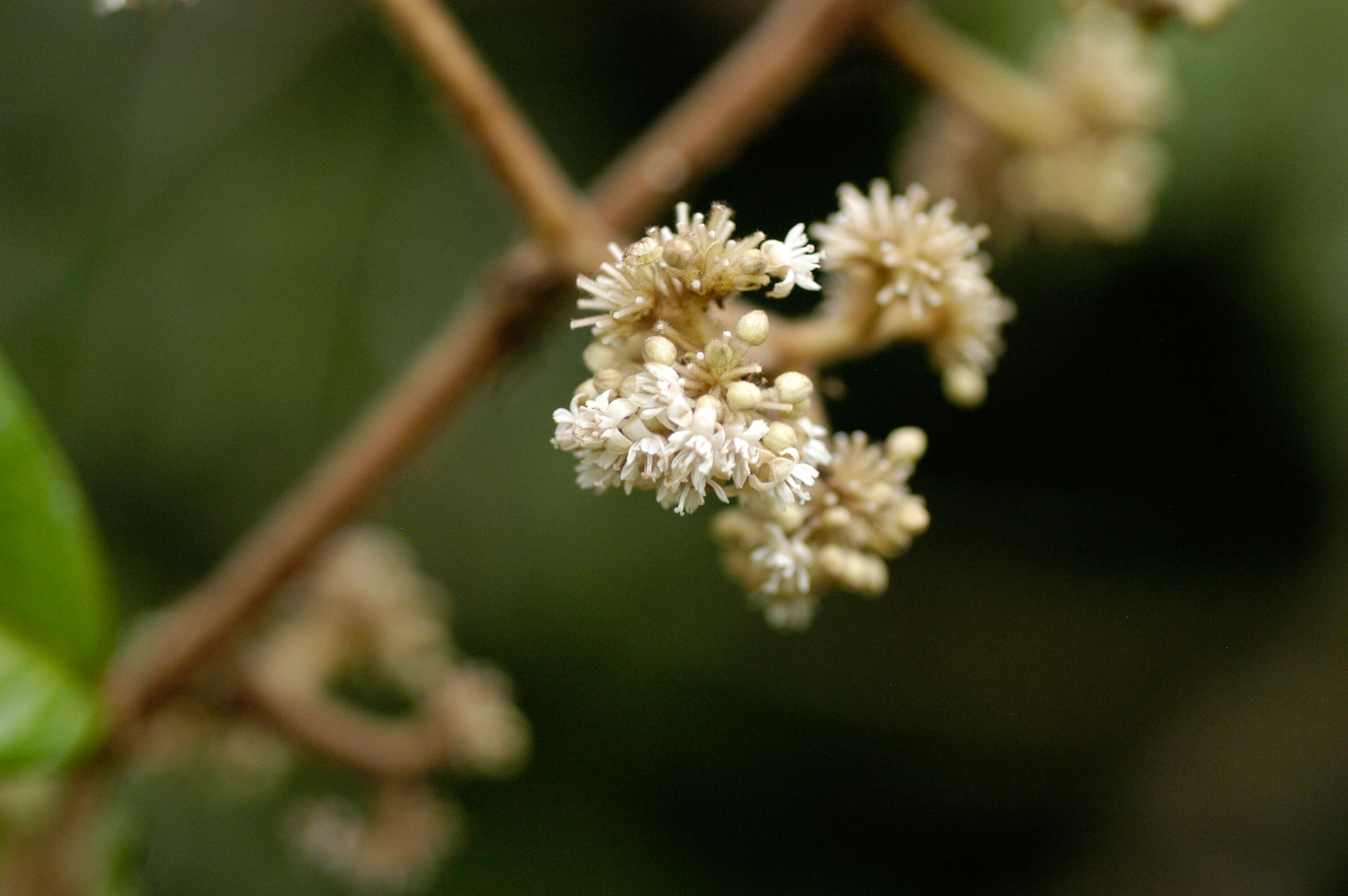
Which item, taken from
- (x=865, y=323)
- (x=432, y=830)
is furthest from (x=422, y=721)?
(x=865, y=323)

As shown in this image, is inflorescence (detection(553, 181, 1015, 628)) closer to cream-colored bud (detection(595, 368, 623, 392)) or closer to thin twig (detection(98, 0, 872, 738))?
cream-colored bud (detection(595, 368, 623, 392))

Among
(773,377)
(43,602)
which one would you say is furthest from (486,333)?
(43,602)

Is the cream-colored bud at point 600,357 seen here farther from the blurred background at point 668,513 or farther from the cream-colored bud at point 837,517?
the blurred background at point 668,513

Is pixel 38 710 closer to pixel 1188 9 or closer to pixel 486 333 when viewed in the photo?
pixel 486 333

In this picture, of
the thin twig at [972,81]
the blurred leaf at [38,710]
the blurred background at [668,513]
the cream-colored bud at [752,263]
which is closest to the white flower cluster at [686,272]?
the cream-colored bud at [752,263]

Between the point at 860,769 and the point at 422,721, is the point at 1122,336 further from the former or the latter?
the point at 422,721

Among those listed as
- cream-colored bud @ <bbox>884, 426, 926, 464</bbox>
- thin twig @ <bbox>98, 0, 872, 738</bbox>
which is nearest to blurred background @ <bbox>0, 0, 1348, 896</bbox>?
thin twig @ <bbox>98, 0, 872, 738</bbox>
